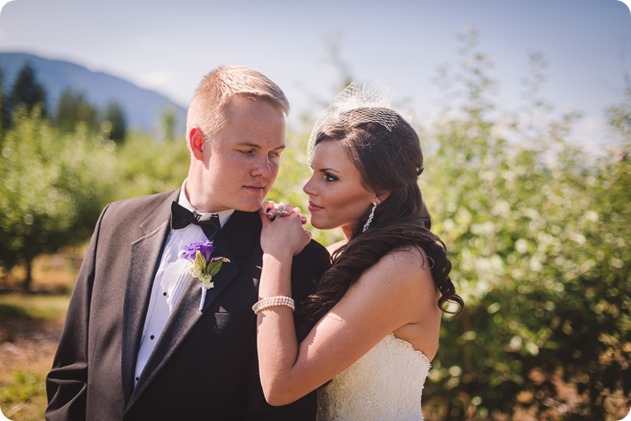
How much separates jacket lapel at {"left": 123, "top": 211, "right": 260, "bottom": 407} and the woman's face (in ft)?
1.07

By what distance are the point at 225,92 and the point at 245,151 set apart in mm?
301

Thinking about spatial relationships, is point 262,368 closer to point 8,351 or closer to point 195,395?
point 195,395

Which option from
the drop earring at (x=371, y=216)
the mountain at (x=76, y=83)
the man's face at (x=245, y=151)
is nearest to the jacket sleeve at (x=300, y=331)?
the drop earring at (x=371, y=216)

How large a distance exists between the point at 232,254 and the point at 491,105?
10.1 feet

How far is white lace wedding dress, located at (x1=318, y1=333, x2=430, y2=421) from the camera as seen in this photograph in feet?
7.65

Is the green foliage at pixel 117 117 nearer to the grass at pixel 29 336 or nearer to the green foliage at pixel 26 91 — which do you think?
the green foliage at pixel 26 91

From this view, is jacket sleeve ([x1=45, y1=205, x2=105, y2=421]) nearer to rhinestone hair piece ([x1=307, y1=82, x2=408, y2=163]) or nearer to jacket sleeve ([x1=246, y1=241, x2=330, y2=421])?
jacket sleeve ([x1=246, y1=241, x2=330, y2=421])

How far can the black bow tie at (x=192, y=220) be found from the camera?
91.4 inches

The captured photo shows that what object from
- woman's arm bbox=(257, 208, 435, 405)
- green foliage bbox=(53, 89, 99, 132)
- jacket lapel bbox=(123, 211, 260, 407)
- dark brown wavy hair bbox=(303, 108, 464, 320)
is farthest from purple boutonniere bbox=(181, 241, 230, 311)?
green foliage bbox=(53, 89, 99, 132)

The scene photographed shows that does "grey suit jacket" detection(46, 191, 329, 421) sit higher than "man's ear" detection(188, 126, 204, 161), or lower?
lower

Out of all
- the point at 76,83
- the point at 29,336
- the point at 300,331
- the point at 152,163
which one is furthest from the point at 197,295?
the point at 76,83

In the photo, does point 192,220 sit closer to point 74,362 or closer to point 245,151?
point 245,151

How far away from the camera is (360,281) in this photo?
2.08 m

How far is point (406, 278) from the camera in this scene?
82.6 inches
